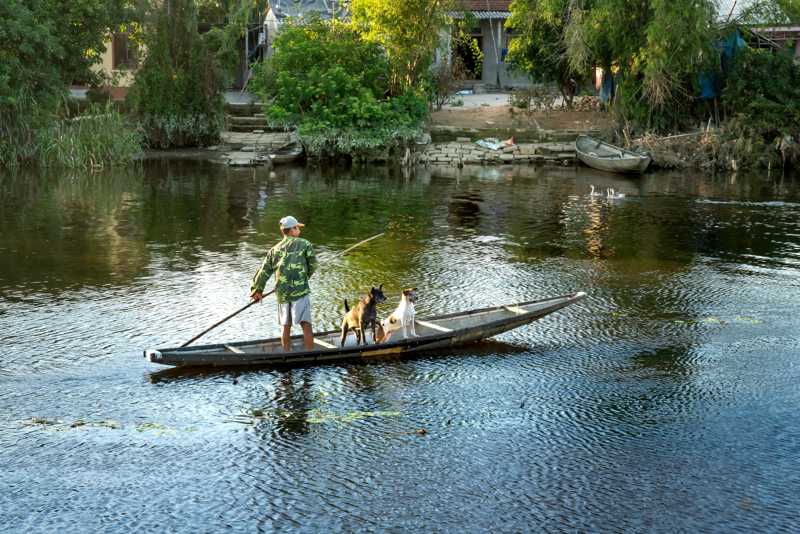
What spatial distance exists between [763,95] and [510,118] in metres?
9.34

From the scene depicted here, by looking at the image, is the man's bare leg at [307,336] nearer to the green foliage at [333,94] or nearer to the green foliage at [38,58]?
the green foliage at [38,58]

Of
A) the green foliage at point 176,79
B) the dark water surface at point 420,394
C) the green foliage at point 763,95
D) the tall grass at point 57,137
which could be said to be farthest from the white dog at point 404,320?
the green foliage at point 176,79

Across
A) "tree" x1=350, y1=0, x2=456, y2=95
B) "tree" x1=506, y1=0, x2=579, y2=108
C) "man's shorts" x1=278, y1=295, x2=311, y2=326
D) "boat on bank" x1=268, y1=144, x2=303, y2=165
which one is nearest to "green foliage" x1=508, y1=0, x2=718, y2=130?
"tree" x1=506, y1=0, x2=579, y2=108

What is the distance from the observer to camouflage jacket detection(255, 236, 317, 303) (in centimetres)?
1214

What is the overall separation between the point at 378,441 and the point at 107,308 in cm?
663

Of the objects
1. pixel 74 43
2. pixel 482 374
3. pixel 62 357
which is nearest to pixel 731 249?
pixel 482 374

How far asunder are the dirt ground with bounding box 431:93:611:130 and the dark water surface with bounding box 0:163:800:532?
15.8 meters

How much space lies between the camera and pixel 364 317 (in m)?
12.2

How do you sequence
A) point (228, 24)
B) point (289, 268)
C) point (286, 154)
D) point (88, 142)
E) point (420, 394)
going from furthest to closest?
point (228, 24) < point (286, 154) < point (88, 142) < point (289, 268) < point (420, 394)

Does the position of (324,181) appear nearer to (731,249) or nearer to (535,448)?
(731,249)

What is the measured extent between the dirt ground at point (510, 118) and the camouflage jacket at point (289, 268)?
84.4 ft

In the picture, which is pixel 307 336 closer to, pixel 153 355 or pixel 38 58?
pixel 153 355

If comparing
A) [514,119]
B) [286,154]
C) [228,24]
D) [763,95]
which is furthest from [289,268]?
[228,24]

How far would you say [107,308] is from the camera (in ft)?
48.9
